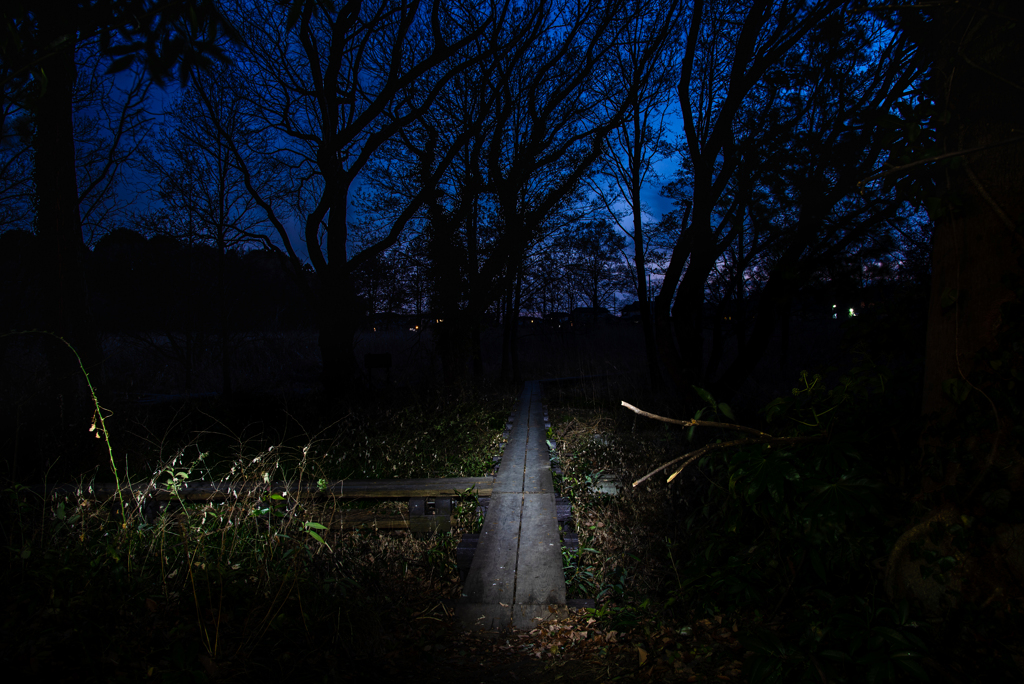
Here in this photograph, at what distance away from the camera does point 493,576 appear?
3184 millimetres

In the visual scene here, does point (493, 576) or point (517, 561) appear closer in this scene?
point (493, 576)

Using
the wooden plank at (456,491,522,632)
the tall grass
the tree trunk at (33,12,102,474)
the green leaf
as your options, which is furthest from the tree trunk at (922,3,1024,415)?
the tree trunk at (33,12,102,474)

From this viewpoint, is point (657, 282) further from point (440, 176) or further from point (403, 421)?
point (403, 421)

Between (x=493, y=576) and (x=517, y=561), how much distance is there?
225mm

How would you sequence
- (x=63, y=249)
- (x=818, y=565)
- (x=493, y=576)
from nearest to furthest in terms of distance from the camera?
(x=818, y=565)
(x=493, y=576)
(x=63, y=249)

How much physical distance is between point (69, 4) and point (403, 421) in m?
5.84

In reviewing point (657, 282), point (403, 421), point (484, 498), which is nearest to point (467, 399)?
point (403, 421)

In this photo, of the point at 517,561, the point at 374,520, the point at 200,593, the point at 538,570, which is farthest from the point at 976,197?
the point at 374,520

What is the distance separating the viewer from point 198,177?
39.3ft

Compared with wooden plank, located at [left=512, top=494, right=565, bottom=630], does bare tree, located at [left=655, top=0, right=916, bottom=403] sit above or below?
above

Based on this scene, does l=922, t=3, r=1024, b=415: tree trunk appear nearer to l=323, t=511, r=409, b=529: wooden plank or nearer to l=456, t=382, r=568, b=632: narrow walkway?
l=456, t=382, r=568, b=632: narrow walkway

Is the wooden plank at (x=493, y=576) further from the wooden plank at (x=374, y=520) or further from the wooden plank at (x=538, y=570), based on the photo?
the wooden plank at (x=374, y=520)

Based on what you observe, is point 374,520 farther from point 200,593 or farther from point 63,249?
point 63,249

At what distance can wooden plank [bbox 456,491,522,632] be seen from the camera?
277 centimetres
